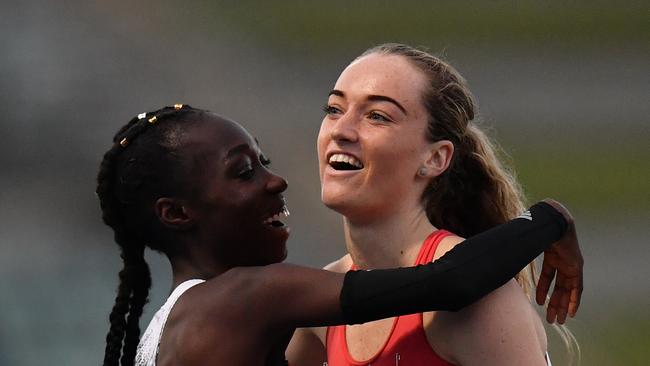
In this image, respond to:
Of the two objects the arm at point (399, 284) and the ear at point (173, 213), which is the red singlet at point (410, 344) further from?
the ear at point (173, 213)

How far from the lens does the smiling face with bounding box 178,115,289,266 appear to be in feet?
7.48

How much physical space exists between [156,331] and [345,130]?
1.97 feet

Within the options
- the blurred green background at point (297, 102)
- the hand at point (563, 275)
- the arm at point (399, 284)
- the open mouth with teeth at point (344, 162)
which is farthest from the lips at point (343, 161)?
the blurred green background at point (297, 102)

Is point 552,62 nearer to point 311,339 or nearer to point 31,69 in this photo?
point 31,69

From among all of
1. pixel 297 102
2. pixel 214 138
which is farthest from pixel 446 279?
pixel 297 102

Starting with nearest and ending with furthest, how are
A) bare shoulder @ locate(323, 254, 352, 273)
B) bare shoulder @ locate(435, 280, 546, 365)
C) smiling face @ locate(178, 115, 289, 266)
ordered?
bare shoulder @ locate(435, 280, 546, 365)
smiling face @ locate(178, 115, 289, 266)
bare shoulder @ locate(323, 254, 352, 273)

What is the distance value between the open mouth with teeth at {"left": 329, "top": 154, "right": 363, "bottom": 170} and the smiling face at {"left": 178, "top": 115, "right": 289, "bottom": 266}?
0.15m

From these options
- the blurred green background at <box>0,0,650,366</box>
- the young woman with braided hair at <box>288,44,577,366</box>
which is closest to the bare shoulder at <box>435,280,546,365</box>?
the young woman with braided hair at <box>288,44,577,366</box>

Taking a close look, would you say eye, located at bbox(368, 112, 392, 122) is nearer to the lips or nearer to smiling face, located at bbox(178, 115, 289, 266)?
the lips

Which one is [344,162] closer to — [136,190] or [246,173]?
[246,173]

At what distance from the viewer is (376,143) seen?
2.39 m

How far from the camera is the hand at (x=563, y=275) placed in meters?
2.33

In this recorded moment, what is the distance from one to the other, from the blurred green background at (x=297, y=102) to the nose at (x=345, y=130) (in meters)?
3.55

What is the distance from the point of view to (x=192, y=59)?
23.4ft
